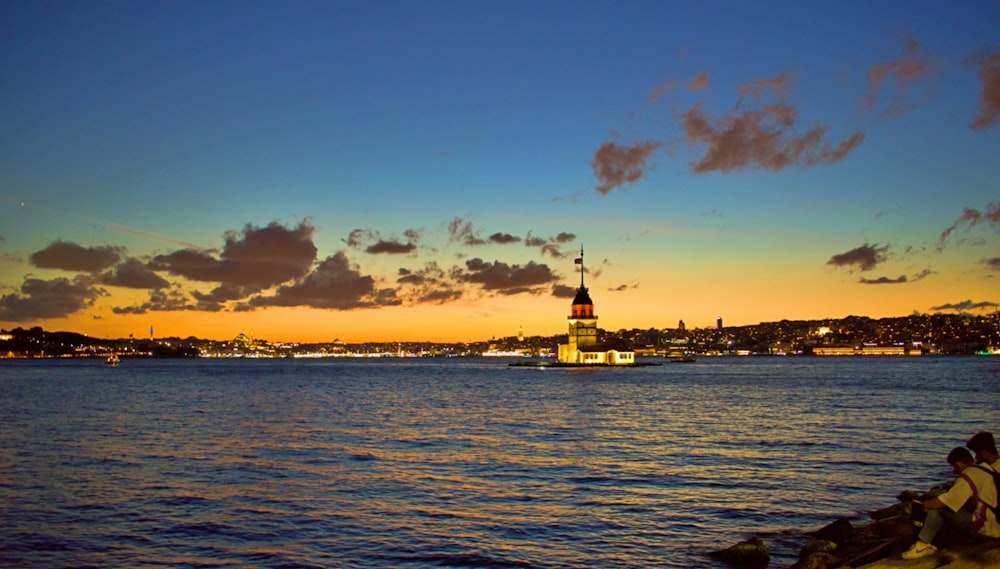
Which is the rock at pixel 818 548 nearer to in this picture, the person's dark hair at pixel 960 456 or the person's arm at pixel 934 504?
the person's arm at pixel 934 504

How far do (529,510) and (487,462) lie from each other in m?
11.1

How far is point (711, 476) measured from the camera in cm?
3375

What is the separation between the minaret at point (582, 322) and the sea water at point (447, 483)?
122 meters

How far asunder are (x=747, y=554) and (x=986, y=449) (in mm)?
8076

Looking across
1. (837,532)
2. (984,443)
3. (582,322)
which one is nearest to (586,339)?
(582,322)

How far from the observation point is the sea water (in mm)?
22984

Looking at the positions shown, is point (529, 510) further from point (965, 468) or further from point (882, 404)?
point (882, 404)

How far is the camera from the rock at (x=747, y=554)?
21.0m

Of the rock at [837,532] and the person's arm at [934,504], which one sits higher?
the person's arm at [934,504]

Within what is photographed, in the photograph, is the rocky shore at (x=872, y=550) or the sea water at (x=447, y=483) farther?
the sea water at (x=447, y=483)

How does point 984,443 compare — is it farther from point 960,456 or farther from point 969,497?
point 969,497

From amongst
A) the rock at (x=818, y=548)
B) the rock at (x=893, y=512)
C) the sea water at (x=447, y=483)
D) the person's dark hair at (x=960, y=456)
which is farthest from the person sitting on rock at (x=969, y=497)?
the rock at (x=893, y=512)

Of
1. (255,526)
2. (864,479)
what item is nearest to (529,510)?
(255,526)

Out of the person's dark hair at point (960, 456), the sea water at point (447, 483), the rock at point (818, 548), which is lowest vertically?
the sea water at point (447, 483)
